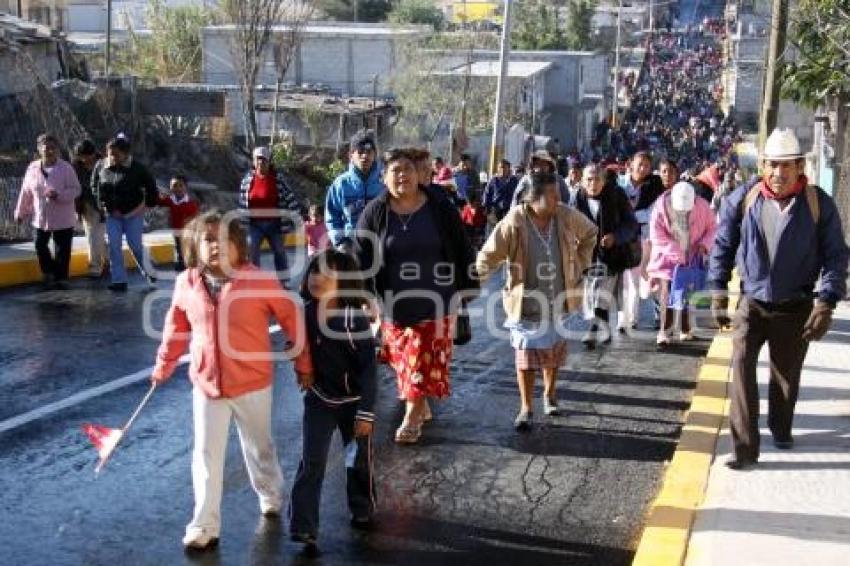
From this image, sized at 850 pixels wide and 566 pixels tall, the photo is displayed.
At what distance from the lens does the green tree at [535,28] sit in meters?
60.4

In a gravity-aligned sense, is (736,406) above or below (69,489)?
above

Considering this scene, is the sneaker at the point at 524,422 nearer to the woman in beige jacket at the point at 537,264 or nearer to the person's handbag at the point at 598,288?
the woman in beige jacket at the point at 537,264

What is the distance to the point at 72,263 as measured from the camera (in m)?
13.7

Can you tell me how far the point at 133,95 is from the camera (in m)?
25.0

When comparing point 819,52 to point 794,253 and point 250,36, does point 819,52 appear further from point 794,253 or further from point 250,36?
point 250,36

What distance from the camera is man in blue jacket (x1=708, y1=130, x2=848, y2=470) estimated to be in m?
6.16

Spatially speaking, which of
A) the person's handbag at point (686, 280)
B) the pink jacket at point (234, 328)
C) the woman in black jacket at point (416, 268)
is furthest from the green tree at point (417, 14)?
the pink jacket at point (234, 328)

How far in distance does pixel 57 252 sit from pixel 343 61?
34536mm

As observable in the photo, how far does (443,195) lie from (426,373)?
110 cm

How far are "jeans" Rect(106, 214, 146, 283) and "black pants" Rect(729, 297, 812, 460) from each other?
7.93m

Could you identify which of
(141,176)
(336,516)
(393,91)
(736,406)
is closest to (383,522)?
(336,516)

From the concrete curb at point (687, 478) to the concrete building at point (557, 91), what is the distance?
38927 mm

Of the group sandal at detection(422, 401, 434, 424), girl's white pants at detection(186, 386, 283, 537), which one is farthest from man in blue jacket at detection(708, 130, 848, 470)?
girl's white pants at detection(186, 386, 283, 537)

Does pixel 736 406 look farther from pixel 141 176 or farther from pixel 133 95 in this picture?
pixel 133 95
